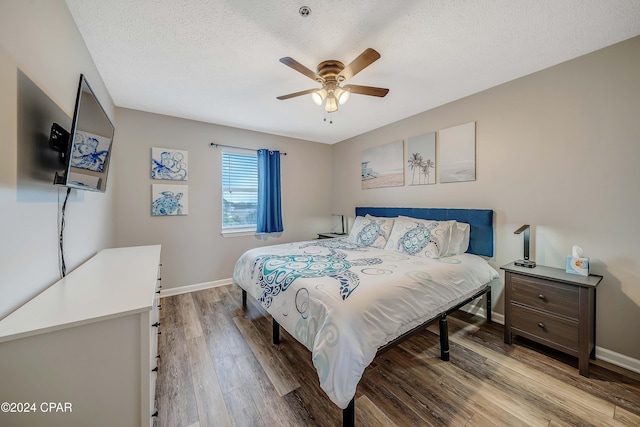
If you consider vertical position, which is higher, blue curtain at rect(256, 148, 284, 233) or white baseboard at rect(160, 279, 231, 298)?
blue curtain at rect(256, 148, 284, 233)

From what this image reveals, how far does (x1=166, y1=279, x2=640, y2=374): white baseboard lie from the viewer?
6.01 ft

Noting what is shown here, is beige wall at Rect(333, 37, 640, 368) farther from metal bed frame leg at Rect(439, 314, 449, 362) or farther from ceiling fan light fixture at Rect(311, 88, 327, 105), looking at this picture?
ceiling fan light fixture at Rect(311, 88, 327, 105)

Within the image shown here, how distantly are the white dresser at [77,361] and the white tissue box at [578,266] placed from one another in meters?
3.05

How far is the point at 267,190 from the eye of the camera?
401 cm

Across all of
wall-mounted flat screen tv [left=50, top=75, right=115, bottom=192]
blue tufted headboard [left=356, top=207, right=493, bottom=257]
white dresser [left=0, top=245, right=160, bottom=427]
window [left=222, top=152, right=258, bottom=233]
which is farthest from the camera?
window [left=222, top=152, right=258, bottom=233]

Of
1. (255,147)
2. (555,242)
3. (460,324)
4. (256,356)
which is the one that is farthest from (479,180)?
(255,147)

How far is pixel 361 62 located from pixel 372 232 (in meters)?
2.03

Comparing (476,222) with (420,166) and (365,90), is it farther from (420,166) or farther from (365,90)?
(365,90)

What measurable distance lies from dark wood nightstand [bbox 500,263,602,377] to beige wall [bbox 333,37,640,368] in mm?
198

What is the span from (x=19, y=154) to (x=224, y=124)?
9.37 ft

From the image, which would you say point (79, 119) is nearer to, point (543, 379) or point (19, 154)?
point (19, 154)

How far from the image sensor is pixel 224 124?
12.1ft

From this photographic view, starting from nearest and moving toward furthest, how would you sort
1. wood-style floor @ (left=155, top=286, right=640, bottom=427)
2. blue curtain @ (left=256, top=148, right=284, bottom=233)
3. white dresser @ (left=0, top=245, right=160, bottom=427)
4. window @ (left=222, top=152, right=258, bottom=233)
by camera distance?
1. white dresser @ (left=0, top=245, right=160, bottom=427)
2. wood-style floor @ (left=155, top=286, right=640, bottom=427)
3. window @ (left=222, top=152, right=258, bottom=233)
4. blue curtain @ (left=256, top=148, right=284, bottom=233)

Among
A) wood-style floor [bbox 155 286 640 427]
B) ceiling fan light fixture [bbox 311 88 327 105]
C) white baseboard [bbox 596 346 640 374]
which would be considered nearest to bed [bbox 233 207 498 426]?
wood-style floor [bbox 155 286 640 427]
